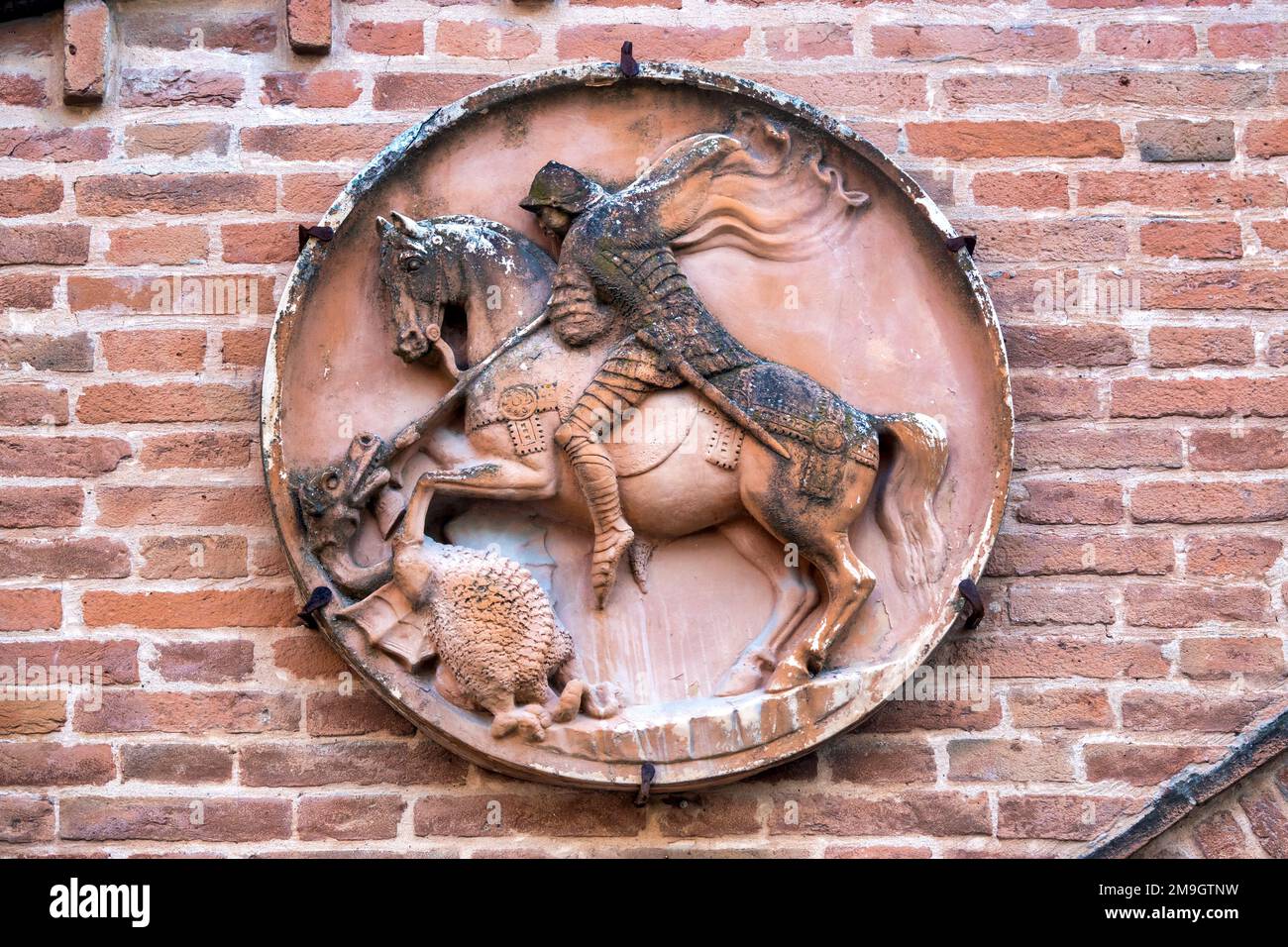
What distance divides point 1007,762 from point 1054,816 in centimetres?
14

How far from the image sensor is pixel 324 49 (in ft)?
13.8

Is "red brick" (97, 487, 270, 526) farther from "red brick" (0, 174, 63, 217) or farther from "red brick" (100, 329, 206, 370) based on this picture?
"red brick" (0, 174, 63, 217)

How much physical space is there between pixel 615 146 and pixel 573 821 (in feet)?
4.66

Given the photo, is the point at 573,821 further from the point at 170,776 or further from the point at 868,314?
the point at 868,314

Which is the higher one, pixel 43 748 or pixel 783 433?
pixel 783 433

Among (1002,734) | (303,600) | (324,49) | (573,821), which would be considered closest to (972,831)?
(1002,734)

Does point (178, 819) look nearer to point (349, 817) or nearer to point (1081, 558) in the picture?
point (349, 817)

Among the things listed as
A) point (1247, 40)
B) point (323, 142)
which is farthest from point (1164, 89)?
point (323, 142)

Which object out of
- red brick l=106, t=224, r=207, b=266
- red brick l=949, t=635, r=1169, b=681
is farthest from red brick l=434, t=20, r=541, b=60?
red brick l=949, t=635, r=1169, b=681

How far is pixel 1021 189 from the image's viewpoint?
4.20 metres

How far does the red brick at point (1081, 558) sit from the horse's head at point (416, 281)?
1254 millimetres

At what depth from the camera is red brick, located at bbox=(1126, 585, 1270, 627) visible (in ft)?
13.1

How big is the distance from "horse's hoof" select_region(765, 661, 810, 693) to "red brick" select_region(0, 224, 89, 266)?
1.73 meters

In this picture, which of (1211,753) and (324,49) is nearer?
(1211,753)
